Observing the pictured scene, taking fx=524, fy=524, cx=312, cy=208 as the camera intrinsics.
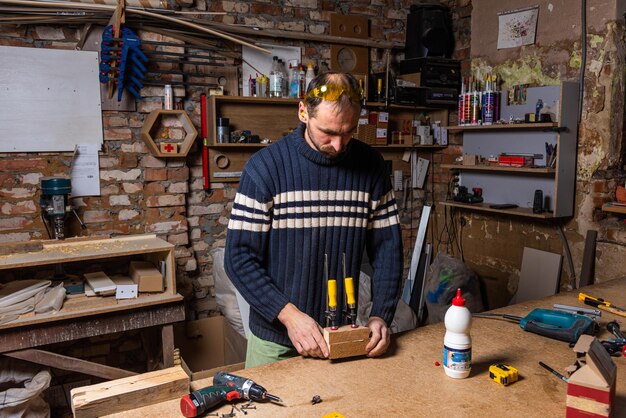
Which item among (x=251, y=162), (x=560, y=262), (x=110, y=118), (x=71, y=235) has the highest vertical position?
(x=110, y=118)

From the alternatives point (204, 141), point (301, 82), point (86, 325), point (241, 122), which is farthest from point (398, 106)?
point (86, 325)

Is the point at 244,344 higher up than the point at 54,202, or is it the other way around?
the point at 54,202

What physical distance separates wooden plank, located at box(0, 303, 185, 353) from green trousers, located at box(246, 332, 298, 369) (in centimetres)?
97

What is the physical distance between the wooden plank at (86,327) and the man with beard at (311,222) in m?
0.94

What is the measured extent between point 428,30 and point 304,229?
2.57 m

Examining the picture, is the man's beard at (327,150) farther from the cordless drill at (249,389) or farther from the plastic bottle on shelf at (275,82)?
the plastic bottle on shelf at (275,82)

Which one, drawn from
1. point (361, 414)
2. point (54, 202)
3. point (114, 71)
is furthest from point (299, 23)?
point (361, 414)

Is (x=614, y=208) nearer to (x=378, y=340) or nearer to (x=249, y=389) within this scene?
(x=378, y=340)

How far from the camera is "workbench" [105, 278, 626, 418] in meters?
1.15

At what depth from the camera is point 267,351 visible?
67.4 inches

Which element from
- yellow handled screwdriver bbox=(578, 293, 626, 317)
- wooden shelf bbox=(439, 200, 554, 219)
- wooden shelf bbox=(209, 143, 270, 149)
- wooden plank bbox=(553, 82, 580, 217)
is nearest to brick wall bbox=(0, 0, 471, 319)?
wooden shelf bbox=(209, 143, 270, 149)

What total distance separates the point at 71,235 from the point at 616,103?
313 cm

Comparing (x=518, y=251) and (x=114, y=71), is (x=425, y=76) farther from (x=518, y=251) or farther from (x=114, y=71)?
(x=114, y=71)

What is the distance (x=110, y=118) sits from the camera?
9.84 ft
